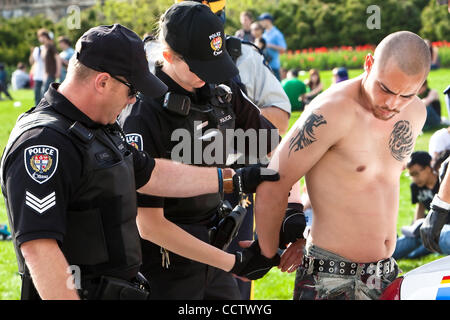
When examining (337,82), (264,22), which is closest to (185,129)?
(337,82)

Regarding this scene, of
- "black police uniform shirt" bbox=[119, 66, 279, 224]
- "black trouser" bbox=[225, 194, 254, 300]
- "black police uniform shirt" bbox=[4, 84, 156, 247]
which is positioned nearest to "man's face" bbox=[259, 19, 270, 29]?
"black trouser" bbox=[225, 194, 254, 300]

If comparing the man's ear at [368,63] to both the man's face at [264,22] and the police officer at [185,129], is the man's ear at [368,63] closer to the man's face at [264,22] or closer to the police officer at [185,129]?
the police officer at [185,129]

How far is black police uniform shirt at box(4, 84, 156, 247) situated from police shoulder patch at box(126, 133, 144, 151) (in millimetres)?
741

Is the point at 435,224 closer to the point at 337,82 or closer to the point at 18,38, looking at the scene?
the point at 337,82

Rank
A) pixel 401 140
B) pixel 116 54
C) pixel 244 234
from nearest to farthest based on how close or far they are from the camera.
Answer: pixel 116 54
pixel 401 140
pixel 244 234

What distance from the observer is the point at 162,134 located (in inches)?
140

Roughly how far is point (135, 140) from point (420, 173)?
4.90 metres

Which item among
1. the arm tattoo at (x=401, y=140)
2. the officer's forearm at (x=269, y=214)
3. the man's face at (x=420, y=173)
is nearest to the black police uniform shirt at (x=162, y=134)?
the officer's forearm at (x=269, y=214)

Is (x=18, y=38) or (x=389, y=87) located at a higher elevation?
(x=389, y=87)

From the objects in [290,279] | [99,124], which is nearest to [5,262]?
[290,279]

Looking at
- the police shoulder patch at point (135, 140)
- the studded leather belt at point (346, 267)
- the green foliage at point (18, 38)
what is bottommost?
the green foliage at point (18, 38)

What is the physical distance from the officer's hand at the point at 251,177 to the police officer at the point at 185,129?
28 cm

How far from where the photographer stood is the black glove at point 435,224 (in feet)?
14.3
